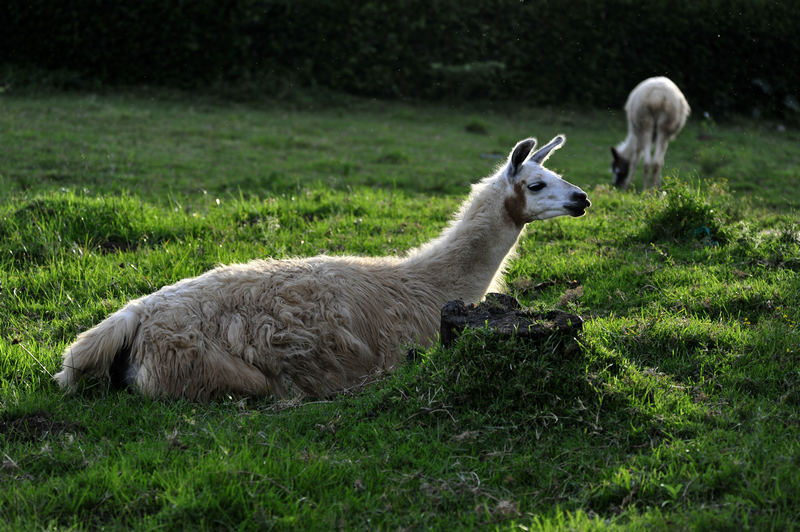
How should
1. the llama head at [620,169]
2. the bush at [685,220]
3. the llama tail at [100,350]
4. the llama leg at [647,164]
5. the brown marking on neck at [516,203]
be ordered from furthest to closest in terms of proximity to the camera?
the llama head at [620,169], the llama leg at [647,164], the bush at [685,220], the brown marking on neck at [516,203], the llama tail at [100,350]

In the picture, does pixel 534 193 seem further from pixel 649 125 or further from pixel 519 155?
pixel 649 125

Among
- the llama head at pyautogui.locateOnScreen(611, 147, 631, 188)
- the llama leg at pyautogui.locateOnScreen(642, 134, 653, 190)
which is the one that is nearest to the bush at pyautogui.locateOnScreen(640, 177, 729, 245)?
the llama leg at pyautogui.locateOnScreen(642, 134, 653, 190)

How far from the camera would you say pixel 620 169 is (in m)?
11.7

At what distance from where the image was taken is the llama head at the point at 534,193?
5.27 metres

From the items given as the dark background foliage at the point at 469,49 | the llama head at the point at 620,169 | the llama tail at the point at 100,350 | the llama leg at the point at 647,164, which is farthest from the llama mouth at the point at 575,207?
the dark background foliage at the point at 469,49

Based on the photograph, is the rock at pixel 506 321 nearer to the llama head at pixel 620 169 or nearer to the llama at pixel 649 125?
the llama at pixel 649 125

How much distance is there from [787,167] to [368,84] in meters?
9.34

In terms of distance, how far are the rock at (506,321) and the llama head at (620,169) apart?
8014 millimetres

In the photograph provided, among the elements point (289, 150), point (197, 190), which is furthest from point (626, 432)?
point (289, 150)

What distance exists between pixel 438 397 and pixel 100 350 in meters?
1.87

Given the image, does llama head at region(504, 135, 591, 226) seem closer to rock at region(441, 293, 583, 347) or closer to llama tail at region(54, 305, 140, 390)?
rock at region(441, 293, 583, 347)

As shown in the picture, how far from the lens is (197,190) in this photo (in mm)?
9266

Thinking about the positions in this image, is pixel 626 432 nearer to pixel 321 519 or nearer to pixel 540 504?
pixel 540 504

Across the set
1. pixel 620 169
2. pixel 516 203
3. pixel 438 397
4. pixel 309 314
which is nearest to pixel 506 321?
pixel 438 397
